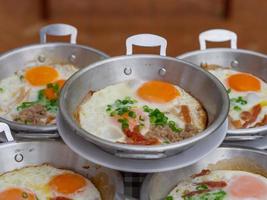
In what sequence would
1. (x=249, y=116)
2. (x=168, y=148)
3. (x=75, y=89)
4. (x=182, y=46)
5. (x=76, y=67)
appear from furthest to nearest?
1. (x=182, y=46)
2. (x=76, y=67)
3. (x=249, y=116)
4. (x=75, y=89)
5. (x=168, y=148)

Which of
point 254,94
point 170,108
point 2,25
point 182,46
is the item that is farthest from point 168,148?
point 2,25

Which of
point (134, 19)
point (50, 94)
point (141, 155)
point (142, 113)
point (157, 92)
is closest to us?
point (141, 155)

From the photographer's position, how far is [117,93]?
8.07 ft

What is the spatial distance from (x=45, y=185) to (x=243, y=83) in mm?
1178

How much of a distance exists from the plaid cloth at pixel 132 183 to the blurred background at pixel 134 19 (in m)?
2.88

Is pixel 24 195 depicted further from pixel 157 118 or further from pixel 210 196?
pixel 210 196

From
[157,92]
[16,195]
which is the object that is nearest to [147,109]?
[157,92]

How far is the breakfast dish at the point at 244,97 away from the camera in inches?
103

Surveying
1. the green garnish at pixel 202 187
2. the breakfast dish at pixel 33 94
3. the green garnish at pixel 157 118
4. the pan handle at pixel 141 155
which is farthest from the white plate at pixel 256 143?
the breakfast dish at pixel 33 94

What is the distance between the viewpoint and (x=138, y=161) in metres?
1.98

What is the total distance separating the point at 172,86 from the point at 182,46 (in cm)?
270

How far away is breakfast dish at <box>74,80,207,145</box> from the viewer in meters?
2.20

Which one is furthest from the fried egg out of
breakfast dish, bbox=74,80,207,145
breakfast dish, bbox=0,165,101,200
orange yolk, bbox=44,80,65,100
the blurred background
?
the blurred background

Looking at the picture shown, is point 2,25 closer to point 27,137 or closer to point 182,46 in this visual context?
point 182,46
